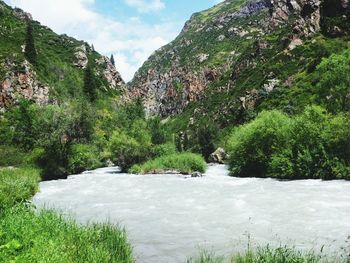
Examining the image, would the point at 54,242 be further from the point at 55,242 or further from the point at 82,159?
the point at 82,159

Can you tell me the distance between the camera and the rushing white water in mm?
18172

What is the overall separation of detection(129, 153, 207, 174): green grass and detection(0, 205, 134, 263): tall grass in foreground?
4303 centimetres

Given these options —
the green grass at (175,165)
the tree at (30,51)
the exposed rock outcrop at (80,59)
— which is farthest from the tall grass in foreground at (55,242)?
the exposed rock outcrop at (80,59)

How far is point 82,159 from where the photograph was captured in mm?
68312

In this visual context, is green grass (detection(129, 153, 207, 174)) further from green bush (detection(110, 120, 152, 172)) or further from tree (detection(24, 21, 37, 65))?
tree (detection(24, 21, 37, 65))

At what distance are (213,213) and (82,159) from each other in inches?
1815

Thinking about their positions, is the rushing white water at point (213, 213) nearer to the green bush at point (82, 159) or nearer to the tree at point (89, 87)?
the green bush at point (82, 159)

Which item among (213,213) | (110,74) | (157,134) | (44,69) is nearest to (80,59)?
(110,74)

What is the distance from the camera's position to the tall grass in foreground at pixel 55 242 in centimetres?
1107

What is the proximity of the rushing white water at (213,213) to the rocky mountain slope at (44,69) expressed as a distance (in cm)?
6654

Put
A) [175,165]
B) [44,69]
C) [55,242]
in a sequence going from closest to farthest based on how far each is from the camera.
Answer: [55,242] < [175,165] < [44,69]

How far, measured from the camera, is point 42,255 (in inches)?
429

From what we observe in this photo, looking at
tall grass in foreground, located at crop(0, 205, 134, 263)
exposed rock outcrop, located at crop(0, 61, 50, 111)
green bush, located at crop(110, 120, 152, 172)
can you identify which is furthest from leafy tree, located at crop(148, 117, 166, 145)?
tall grass in foreground, located at crop(0, 205, 134, 263)

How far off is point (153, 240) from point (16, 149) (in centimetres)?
5061
